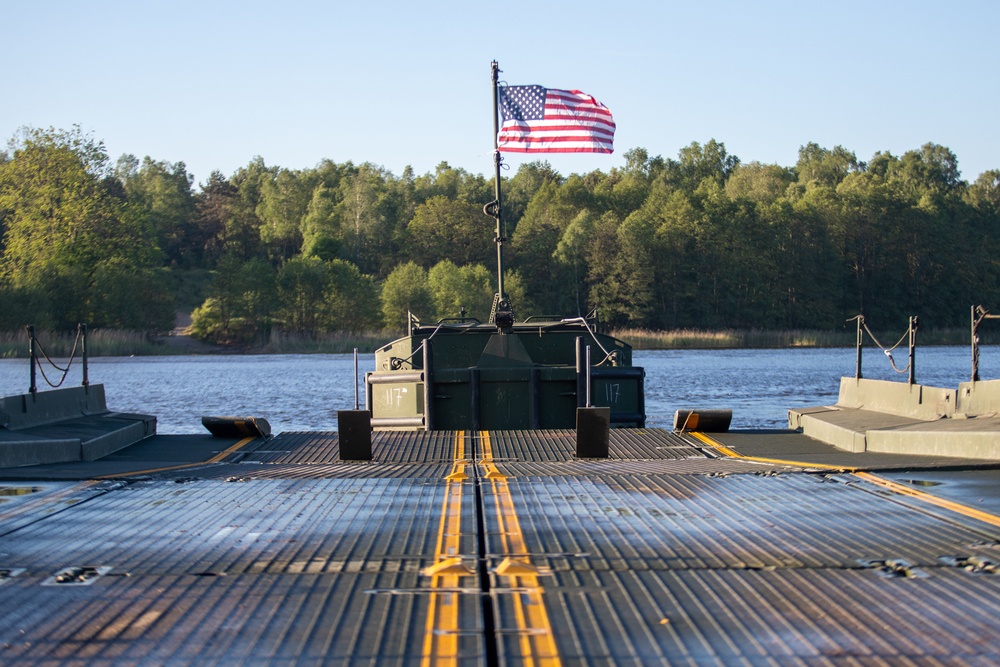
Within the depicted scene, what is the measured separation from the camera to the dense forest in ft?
262

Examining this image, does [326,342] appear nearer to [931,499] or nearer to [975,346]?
[975,346]

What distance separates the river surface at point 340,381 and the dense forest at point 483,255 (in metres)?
8.63

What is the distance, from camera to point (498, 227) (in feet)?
63.9

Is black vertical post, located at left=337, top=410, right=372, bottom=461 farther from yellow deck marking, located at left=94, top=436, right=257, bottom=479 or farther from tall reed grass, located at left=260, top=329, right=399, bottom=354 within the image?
tall reed grass, located at left=260, top=329, right=399, bottom=354

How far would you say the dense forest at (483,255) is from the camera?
79875mm

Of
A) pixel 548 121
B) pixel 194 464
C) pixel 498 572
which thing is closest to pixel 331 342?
pixel 548 121

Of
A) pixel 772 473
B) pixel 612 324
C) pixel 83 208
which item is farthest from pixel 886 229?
pixel 772 473

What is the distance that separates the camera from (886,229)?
Result: 95438 millimetres

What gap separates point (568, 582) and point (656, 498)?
113 inches

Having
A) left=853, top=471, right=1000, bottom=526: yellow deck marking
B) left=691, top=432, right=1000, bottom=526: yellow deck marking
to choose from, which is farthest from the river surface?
left=853, top=471, right=1000, bottom=526: yellow deck marking

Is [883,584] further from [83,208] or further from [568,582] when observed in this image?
[83,208]

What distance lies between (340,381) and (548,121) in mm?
29230

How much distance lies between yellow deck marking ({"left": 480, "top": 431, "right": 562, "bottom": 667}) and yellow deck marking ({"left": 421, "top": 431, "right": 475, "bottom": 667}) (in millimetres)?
249

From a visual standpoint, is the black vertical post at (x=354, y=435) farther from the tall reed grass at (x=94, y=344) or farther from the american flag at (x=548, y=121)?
the tall reed grass at (x=94, y=344)
